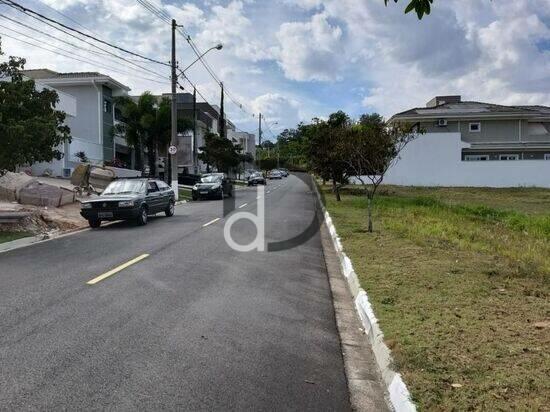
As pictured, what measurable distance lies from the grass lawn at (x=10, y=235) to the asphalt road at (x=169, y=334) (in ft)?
9.98

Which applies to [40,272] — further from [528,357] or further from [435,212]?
[435,212]

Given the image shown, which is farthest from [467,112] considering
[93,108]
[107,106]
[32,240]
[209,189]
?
[32,240]

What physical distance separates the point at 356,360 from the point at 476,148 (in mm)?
43682

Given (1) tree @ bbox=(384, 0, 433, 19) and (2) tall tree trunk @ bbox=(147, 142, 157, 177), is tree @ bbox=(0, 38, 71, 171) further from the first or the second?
(2) tall tree trunk @ bbox=(147, 142, 157, 177)

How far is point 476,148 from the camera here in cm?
4591

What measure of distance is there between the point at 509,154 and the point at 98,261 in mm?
42821

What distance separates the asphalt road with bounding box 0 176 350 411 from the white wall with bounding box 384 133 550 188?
30287mm

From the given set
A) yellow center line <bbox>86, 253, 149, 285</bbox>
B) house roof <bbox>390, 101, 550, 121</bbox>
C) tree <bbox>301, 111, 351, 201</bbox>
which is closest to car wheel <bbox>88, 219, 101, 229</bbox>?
yellow center line <bbox>86, 253, 149, 285</bbox>

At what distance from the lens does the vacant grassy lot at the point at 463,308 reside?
4363 mm

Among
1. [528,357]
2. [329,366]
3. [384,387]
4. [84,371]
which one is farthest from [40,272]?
[528,357]

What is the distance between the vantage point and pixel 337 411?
4355 millimetres

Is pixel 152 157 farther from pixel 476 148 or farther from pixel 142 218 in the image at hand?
pixel 142 218

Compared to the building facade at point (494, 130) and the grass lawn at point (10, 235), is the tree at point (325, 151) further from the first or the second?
the grass lawn at point (10, 235)

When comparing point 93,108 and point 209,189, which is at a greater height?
point 93,108
